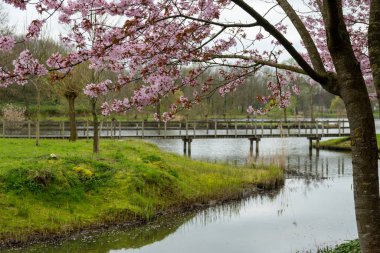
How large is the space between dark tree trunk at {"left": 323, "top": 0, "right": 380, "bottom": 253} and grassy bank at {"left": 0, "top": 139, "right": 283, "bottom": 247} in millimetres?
8407

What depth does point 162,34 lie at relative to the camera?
238 inches

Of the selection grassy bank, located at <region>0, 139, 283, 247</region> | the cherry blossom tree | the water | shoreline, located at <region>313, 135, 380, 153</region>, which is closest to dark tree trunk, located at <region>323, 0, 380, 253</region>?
the cherry blossom tree

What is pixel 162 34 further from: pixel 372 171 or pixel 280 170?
pixel 280 170

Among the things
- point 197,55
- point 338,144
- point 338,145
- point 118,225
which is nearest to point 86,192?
point 118,225

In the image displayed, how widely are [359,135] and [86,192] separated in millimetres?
9714

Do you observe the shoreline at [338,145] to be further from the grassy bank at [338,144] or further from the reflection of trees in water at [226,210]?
the reflection of trees in water at [226,210]

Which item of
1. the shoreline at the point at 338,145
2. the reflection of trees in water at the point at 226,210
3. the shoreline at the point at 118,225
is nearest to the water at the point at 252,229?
the reflection of trees in water at the point at 226,210

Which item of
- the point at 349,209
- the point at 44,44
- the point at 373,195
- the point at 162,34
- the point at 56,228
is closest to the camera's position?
the point at 373,195

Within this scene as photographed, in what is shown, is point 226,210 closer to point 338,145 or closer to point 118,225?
point 118,225

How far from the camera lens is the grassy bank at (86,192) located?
1105cm

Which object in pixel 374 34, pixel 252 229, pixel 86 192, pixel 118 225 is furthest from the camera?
pixel 86 192

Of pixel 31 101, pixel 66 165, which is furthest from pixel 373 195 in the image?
pixel 31 101

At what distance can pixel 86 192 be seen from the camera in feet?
41.8

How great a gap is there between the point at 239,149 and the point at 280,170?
1514cm
